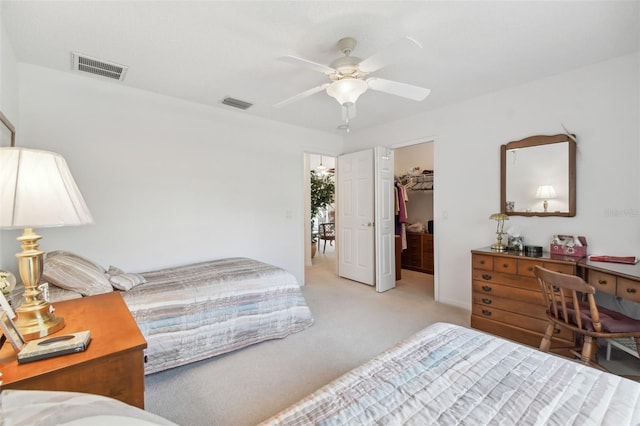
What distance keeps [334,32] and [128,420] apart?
7.50 feet

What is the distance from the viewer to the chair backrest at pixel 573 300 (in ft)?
5.68

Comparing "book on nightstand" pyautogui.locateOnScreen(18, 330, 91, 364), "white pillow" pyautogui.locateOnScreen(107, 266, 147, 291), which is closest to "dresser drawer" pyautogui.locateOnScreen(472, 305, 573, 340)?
"book on nightstand" pyautogui.locateOnScreen(18, 330, 91, 364)

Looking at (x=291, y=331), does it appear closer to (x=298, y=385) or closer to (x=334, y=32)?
(x=298, y=385)

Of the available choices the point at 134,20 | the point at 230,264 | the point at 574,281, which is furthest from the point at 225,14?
the point at 574,281

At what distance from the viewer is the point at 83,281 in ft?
6.43

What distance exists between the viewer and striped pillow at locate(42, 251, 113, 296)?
189 centimetres

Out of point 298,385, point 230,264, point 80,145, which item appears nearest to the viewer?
point 298,385

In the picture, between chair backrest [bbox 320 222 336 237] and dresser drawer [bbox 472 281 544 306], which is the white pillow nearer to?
dresser drawer [bbox 472 281 544 306]

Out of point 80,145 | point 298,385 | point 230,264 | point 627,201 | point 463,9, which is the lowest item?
point 298,385

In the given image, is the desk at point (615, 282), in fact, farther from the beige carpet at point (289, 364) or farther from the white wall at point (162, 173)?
the white wall at point (162, 173)

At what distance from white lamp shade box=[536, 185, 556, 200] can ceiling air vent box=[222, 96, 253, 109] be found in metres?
3.33

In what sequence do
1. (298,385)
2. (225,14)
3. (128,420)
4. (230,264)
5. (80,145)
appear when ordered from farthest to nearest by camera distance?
(230,264), (80,145), (298,385), (225,14), (128,420)

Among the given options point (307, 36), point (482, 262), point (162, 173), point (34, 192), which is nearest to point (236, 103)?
point (162, 173)

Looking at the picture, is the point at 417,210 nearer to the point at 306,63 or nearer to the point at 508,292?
the point at 508,292
